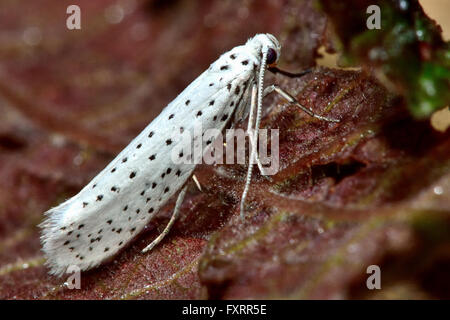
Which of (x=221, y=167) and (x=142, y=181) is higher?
(x=221, y=167)

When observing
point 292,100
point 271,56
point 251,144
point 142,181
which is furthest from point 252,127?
point 142,181

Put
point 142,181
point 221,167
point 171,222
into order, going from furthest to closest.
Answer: point 221,167 < point 171,222 < point 142,181

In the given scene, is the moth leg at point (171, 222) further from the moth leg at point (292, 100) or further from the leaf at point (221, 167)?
the moth leg at point (292, 100)

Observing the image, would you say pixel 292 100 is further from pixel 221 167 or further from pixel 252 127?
pixel 221 167

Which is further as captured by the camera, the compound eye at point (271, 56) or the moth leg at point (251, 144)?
the compound eye at point (271, 56)

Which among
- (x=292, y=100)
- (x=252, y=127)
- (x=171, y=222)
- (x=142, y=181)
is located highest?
(x=292, y=100)

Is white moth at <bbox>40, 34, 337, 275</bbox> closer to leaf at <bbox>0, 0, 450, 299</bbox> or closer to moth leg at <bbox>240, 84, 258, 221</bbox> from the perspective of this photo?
moth leg at <bbox>240, 84, 258, 221</bbox>

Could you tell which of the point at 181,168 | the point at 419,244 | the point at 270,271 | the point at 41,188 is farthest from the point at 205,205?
the point at 41,188

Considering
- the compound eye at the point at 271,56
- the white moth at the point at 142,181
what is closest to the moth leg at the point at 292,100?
the white moth at the point at 142,181

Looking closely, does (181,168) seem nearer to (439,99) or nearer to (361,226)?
(361,226)
